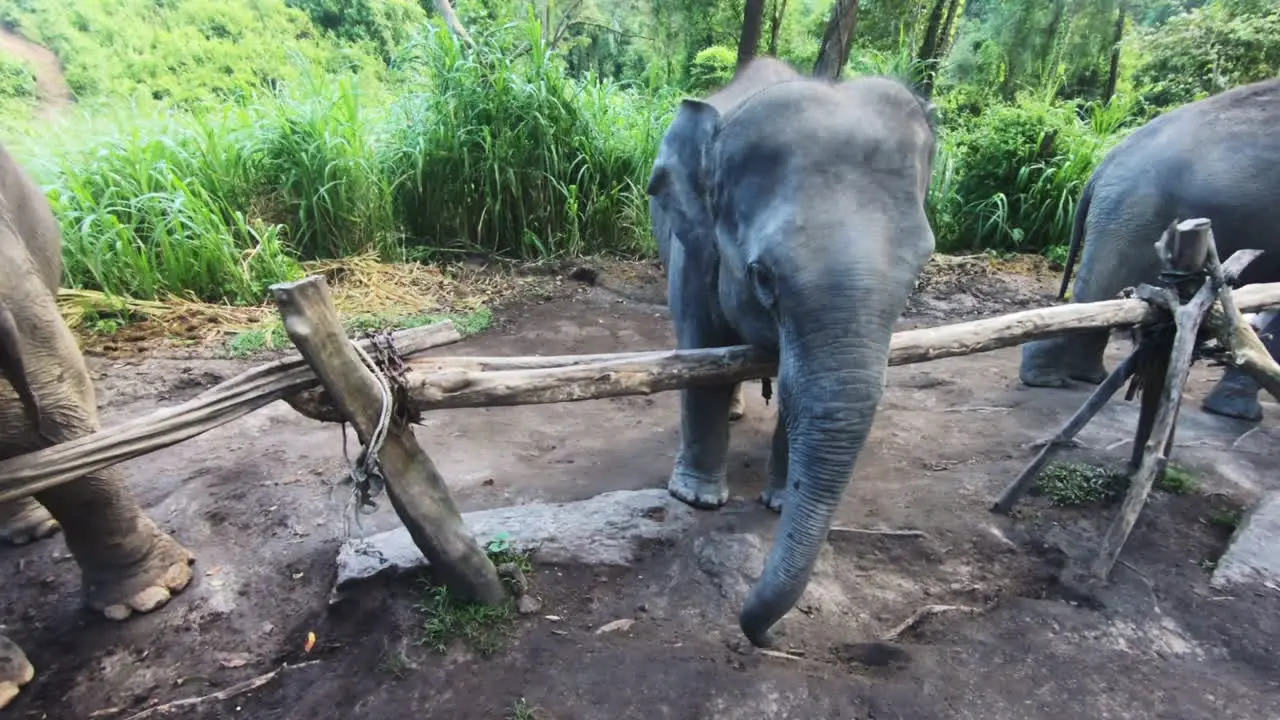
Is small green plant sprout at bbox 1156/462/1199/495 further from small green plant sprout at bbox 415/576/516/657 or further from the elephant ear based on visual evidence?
small green plant sprout at bbox 415/576/516/657

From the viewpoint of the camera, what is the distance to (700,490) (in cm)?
340

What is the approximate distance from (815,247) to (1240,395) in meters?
4.06

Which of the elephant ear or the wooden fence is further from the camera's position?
the elephant ear

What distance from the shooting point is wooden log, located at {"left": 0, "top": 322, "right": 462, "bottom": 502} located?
1.79 meters

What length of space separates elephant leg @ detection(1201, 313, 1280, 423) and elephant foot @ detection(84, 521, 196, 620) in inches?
225

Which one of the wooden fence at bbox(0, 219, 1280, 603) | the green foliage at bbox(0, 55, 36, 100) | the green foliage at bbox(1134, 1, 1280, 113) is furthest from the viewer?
the green foliage at bbox(0, 55, 36, 100)

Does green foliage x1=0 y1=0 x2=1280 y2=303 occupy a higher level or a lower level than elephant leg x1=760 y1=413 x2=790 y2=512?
higher

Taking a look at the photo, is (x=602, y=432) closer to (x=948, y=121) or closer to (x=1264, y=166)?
(x=1264, y=166)

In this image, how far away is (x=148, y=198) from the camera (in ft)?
19.0

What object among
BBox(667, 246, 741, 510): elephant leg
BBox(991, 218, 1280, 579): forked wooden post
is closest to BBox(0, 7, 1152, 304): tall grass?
BBox(991, 218, 1280, 579): forked wooden post

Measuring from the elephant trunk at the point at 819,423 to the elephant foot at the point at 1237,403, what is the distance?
3.79 meters

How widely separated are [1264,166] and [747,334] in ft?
11.8

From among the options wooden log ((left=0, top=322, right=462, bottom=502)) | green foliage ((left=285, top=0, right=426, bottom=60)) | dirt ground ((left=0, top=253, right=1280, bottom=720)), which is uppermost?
green foliage ((left=285, top=0, right=426, bottom=60))

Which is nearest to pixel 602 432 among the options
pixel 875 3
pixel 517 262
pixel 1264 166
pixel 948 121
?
pixel 517 262
